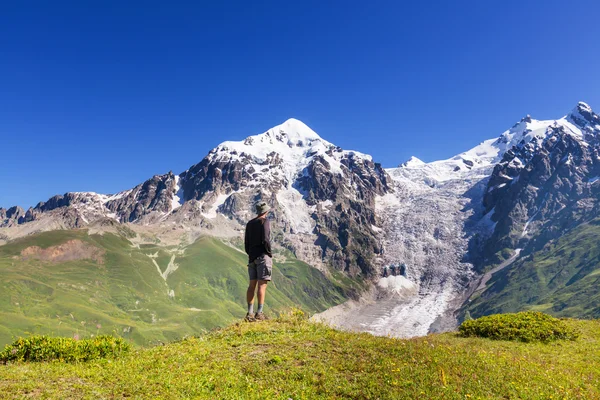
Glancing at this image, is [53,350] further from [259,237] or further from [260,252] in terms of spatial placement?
[259,237]

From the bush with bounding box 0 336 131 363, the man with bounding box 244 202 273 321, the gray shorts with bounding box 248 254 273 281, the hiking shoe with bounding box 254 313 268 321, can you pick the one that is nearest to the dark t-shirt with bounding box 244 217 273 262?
the man with bounding box 244 202 273 321

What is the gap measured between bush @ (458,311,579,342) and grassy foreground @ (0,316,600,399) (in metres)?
4.55

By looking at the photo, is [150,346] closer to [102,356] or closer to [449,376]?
[102,356]

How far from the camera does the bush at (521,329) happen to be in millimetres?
23266

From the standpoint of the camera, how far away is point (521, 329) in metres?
23.5

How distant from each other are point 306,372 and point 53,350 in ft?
31.5

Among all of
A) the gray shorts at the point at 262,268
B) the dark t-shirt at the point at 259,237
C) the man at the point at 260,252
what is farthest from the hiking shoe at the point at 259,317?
the dark t-shirt at the point at 259,237

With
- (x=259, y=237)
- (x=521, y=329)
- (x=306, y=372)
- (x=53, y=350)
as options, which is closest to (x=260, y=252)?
(x=259, y=237)

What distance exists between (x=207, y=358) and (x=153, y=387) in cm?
320

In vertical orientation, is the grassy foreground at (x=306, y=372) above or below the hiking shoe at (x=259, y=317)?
below

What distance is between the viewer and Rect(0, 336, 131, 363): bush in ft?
49.7

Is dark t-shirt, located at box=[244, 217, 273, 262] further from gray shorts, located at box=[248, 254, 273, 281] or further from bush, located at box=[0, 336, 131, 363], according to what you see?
bush, located at box=[0, 336, 131, 363]

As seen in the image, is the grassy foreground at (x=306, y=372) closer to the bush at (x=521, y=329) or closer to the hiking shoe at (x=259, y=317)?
the hiking shoe at (x=259, y=317)

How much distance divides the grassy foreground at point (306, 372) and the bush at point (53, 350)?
2.62ft
